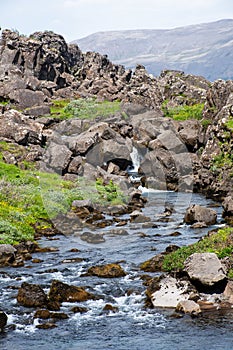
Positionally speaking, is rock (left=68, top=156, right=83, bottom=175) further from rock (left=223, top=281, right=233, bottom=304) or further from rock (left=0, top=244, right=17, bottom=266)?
rock (left=223, top=281, right=233, bottom=304)

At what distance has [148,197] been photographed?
6297 cm

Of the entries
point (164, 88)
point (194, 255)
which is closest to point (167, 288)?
point (194, 255)

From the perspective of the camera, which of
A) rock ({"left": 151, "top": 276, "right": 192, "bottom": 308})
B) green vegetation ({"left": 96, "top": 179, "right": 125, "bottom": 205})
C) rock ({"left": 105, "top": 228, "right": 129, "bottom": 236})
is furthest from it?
green vegetation ({"left": 96, "top": 179, "right": 125, "bottom": 205})

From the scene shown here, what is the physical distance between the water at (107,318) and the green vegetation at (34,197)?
19.0ft

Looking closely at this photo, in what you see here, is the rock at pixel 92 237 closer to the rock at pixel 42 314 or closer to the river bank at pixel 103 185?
the river bank at pixel 103 185

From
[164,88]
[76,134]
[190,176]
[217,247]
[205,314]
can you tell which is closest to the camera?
[205,314]

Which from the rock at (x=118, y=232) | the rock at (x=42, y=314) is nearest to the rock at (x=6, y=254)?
the rock at (x=42, y=314)

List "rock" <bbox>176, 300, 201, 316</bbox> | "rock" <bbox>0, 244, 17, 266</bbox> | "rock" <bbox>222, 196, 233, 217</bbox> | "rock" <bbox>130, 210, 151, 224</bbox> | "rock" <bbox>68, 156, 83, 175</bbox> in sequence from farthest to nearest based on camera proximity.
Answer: "rock" <bbox>68, 156, 83, 175</bbox>
"rock" <bbox>130, 210, 151, 224</bbox>
"rock" <bbox>222, 196, 233, 217</bbox>
"rock" <bbox>0, 244, 17, 266</bbox>
"rock" <bbox>176, 300, 201, 316</bbox>

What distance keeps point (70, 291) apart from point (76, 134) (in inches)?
2372

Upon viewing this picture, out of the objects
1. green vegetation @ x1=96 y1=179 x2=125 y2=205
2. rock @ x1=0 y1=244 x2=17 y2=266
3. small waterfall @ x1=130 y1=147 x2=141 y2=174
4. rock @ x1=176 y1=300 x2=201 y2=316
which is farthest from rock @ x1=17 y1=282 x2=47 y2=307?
small waterfall @ x1=130 y1=147 x2=141 y2=174

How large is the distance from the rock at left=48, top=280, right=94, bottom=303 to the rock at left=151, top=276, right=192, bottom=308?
3928mm

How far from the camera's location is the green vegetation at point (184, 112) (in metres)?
95.2

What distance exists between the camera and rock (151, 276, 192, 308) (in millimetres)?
25922

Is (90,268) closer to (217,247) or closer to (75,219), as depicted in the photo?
(217,247)
